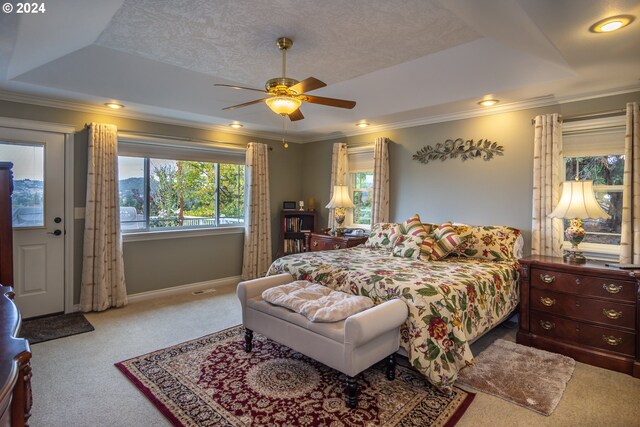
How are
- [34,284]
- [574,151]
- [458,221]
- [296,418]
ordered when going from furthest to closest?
[458,221]
[34,284]
[574,151]
[296,418]

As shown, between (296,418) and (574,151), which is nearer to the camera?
(296,418)

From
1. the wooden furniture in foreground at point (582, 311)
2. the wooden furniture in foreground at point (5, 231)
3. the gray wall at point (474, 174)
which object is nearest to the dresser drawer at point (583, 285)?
the wooden furniture in foreground at point (582, 311)

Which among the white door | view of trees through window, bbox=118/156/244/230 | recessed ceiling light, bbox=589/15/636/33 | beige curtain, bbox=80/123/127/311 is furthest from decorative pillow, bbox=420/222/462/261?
the white door

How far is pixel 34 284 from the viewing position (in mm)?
3805

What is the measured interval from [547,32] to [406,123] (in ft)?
8.42

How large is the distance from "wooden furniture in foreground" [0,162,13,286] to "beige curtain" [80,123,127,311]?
1499 mm

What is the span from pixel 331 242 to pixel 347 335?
2.77 m

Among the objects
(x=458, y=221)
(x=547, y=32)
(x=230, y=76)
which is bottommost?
(x=458, y=221)

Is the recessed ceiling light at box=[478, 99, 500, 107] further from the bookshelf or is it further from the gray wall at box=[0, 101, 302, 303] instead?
the gray wall at box=[0, 101, 302, 303]

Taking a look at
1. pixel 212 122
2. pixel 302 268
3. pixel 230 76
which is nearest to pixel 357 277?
pixel 302 268

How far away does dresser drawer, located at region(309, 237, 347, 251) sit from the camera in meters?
4.81

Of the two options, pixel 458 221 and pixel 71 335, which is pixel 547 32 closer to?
pixel 458 221

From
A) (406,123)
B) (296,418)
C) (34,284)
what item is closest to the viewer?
(296,418)

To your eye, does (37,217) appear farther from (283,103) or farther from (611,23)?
(611,23)
